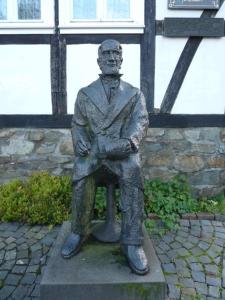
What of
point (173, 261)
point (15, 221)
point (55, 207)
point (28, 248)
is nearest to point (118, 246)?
point (173, 261)

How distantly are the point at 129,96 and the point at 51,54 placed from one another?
230 cm

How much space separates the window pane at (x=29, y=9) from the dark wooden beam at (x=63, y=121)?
1205mm

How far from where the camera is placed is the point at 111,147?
2.55 m

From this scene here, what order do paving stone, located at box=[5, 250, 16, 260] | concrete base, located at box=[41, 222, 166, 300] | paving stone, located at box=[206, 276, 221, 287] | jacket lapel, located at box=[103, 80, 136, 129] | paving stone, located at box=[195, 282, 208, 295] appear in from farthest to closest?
1. paving stone, located at box=[5, 250, 16, 260]
2. paving stone, located at box=[206, 276, 221, 287]
3. paving stone, located at box=[195, 282, 208, 295]
4. jacket lapel, located at box=[103, 80, 136, 129]
5. concrete base, located at box=[41, 222, 166, 300]

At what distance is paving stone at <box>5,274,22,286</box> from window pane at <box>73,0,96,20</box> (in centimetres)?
305

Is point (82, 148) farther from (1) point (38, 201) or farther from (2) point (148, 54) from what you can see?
(2) point (148, 54)

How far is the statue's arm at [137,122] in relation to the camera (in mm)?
2629

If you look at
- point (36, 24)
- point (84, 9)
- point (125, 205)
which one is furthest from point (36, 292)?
point (84, 9)

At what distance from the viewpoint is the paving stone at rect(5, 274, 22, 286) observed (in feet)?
10.3

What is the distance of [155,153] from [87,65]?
1358 millimetres

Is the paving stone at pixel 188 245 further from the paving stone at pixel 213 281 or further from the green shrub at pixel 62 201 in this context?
the paving stone at pixel 213 281

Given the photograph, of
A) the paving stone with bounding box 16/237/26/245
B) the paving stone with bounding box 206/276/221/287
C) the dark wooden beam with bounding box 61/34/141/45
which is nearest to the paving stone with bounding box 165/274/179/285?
the paving stone with bounding box 206/276/221/287

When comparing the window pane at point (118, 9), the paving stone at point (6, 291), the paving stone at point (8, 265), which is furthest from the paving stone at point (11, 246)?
the window pane at point (118, 9)

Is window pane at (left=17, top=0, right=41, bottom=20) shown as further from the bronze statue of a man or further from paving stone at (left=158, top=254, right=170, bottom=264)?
paving stone at (left=158, top=254, right=170, bottom=264)
